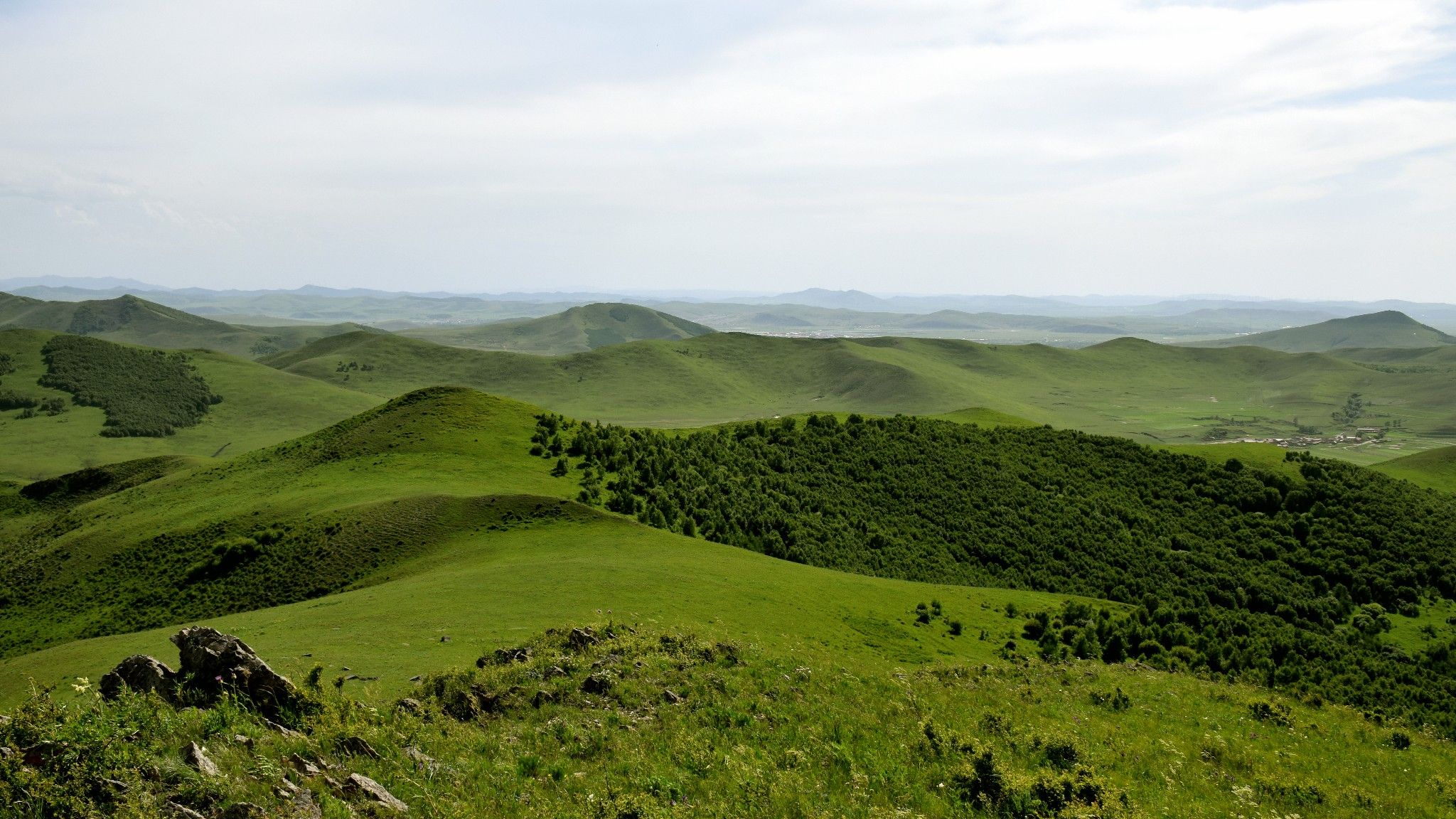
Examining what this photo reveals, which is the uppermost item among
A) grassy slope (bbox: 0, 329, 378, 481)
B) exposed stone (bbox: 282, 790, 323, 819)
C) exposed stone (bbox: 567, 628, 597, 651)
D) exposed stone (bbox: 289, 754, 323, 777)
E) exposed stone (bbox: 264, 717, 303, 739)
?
exposed stone (bbox: 282, 790, 323, 819)

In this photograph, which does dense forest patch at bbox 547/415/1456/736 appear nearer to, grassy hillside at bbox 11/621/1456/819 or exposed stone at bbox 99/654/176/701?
grassy hillside at bbox 11/621/1456/819

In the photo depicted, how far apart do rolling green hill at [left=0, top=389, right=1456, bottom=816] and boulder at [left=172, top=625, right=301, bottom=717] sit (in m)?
0.88

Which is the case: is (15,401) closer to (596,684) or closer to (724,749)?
(596,684)

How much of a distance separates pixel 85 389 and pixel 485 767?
257 m

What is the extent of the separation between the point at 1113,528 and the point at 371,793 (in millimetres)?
70860

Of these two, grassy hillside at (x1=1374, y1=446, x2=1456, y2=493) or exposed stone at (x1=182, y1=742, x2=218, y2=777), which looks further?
grassy hillside at (x1=1374, y1=446, x2=1456, y2=493)

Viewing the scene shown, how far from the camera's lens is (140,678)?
593 inches

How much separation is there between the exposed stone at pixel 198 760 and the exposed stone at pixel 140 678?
3416mm

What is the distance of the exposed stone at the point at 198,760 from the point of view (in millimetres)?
11344

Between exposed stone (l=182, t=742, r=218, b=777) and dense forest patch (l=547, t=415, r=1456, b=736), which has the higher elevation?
exposed stone (l=182, t=742, r=218, b=777)

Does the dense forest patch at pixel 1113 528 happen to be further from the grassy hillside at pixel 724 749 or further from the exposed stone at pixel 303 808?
the exposed stone at pixel 303 808

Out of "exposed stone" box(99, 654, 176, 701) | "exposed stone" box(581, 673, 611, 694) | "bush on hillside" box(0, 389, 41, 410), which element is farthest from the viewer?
"bush on hillside" box(0, 389, 41, 410)

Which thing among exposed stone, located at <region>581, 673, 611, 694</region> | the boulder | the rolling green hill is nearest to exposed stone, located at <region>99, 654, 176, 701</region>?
the boulder

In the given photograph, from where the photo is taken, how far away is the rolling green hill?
1345cm
